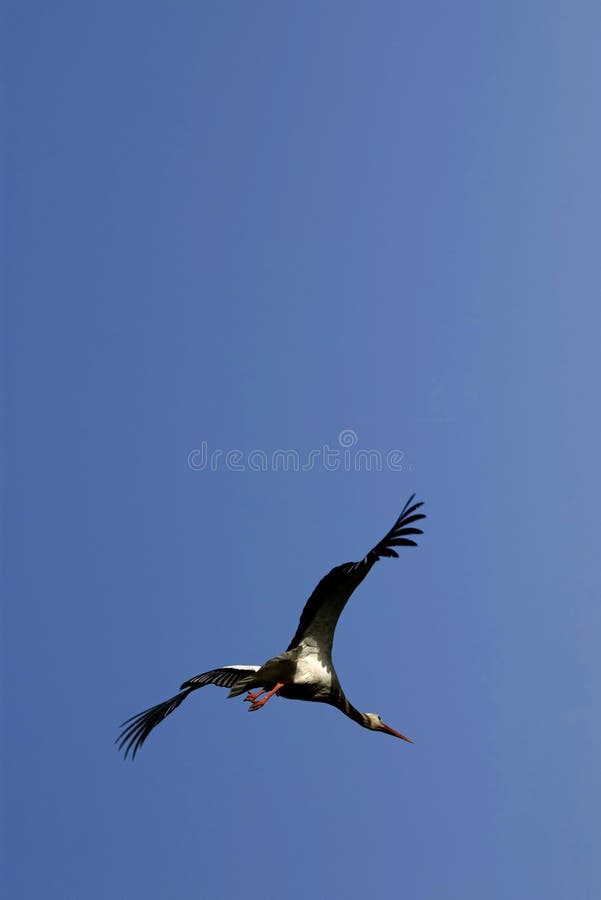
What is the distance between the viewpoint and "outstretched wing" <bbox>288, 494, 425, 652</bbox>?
41.7ft

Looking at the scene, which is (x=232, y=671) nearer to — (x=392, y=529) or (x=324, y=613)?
(x=324, y=613)

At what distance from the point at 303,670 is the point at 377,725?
178cm

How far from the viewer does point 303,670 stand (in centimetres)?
1347

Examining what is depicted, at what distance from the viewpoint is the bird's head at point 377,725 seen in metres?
14.8

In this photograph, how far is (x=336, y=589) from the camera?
13.2 m

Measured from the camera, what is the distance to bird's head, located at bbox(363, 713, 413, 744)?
48.5 feet

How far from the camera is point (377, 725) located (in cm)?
1486

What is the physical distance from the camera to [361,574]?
1312 cm

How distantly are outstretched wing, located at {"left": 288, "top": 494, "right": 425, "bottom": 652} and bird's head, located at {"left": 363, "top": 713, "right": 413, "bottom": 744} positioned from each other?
1.53 m

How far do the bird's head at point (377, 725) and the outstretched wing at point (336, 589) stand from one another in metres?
1.53

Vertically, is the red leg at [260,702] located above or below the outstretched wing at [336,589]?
below

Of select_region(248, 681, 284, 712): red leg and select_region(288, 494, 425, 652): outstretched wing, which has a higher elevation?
select_region(288, 494, 425, 652): outstretched wing

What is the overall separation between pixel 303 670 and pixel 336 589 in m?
0.89

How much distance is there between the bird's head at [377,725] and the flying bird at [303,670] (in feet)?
3.31
